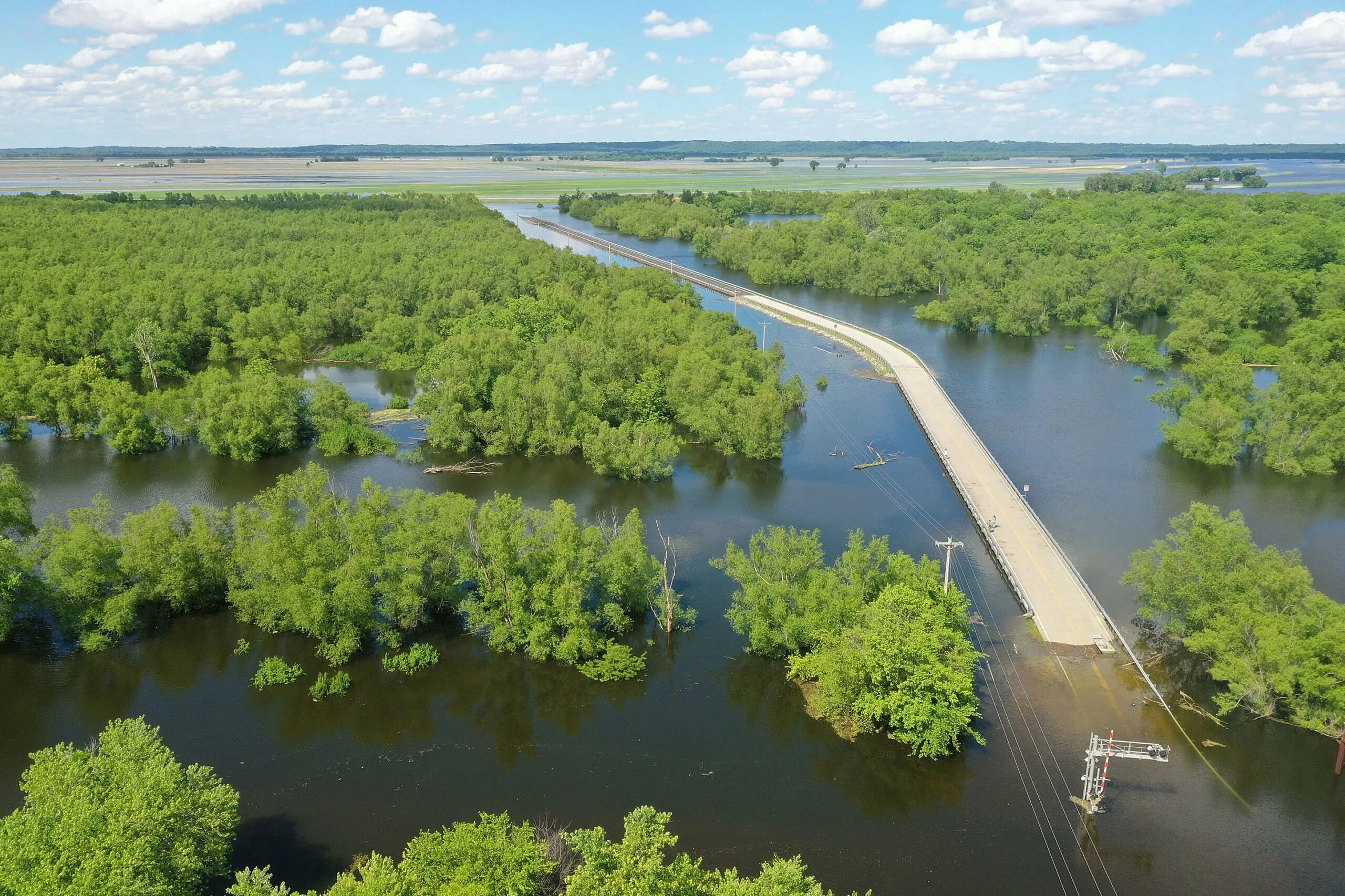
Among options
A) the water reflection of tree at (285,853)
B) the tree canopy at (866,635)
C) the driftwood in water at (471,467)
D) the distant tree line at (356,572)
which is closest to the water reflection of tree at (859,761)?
the tree canopy at (866,635)

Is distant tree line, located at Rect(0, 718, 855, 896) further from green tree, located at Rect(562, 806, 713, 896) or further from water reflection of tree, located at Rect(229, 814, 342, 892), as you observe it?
water reflection of tree, located at Rect(229, 814, 342, 892)

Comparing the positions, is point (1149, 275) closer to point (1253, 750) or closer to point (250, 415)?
point (1253, 750)

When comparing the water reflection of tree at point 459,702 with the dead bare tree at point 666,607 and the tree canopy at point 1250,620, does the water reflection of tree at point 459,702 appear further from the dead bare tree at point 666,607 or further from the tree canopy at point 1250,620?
the tree canopy at point 1250,620

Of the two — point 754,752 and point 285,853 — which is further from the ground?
point 754,752

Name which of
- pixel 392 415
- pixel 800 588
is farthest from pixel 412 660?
pixel 392 415

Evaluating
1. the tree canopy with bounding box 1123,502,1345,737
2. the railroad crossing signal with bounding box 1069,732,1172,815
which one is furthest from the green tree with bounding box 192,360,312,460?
the tree canopy with bounding box 1123,502,1345,737
